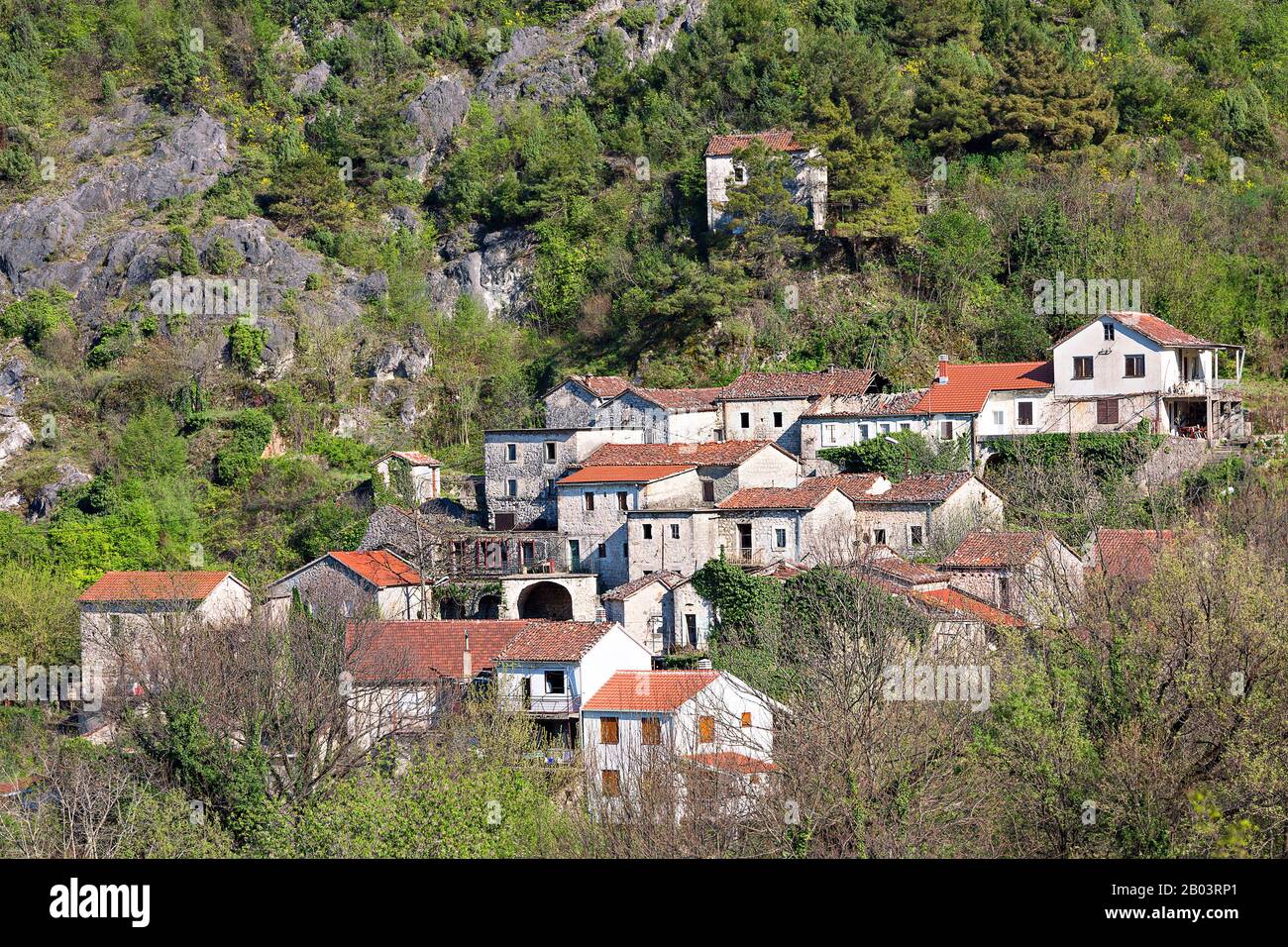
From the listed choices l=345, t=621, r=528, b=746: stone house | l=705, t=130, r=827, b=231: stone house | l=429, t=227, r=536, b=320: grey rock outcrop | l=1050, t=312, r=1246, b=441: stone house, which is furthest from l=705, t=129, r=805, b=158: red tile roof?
l=345, t=621, r=528, b=746: stone house

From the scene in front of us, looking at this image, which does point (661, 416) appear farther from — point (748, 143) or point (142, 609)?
point (142, 609)

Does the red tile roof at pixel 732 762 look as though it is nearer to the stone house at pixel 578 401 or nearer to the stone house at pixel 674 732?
the stone house at pixel 674 732

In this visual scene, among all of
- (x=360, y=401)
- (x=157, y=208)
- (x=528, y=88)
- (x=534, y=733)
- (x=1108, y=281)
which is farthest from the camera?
(x=528, y=88)

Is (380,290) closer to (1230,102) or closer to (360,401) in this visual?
(360,401)

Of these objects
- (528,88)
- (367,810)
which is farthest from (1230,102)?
(367,810)

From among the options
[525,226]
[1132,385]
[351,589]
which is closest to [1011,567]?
[1132,385]

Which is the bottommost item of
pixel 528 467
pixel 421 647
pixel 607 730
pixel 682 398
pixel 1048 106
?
pixel 607 730
